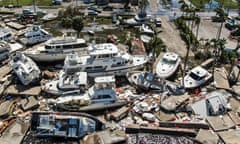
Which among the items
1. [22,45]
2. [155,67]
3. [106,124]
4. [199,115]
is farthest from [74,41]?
[199,115]

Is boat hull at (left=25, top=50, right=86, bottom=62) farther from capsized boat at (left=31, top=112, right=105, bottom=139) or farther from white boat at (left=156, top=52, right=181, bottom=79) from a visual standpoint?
capsized boat at (left=31, top=112, right=105, bottom=139)

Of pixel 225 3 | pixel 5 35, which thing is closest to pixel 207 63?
pixel 5 35

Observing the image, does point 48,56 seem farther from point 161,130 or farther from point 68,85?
point 161,130

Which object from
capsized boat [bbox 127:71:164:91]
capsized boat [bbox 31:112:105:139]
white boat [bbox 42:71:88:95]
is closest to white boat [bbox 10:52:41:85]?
white boat [bbox 42:71:88:95]

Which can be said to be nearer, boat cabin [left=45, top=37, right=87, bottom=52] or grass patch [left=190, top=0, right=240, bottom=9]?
boat cabin [left=45, top=37, right=87, bottom=52]

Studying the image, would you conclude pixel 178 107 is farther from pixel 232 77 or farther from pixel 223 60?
pixel 223 60
